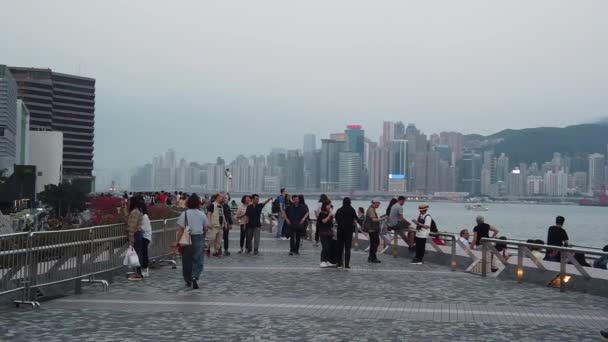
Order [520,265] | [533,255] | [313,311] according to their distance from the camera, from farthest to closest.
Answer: [520,265], [533,255], [313,311]

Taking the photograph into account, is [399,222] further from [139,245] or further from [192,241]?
[192,241]

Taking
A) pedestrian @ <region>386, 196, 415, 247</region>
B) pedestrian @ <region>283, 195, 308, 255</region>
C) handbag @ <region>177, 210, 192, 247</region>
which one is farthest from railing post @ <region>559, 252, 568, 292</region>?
pedestrian @ <region>283, 195, 308, 255</region>

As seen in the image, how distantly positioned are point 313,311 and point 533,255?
6.52 m

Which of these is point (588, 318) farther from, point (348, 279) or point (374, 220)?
point (374, 220)

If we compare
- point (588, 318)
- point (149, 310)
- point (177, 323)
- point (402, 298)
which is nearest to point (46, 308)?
point (149, 310)

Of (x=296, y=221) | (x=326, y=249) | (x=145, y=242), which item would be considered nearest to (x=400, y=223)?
(x=296, y=221)

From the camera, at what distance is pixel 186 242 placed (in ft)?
46.4

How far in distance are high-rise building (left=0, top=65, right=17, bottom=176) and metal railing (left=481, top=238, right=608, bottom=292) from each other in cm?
11327

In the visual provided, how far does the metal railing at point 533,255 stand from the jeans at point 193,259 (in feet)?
21.2

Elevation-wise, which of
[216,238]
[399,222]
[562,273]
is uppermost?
[399,222]

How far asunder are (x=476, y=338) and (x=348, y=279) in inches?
275

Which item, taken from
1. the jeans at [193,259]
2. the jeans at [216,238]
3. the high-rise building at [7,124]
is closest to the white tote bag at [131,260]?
the jeans at [193,259]

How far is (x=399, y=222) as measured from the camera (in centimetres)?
2208

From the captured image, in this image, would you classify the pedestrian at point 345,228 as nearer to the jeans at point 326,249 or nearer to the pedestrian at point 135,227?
the jeans at point 326,249
